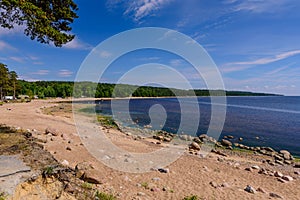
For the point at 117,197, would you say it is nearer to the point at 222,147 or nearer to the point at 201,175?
the point at 201,175

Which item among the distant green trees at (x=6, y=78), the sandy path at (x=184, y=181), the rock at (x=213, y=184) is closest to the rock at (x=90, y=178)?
the sandy path at (x=184, y=181)

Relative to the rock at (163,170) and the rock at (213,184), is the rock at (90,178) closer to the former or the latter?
the rock at (163,170)

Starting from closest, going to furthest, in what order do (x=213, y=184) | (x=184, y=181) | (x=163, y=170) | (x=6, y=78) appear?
(x=213, y=184) → (x=184, y=181) → (x=163, y=170) → (x=6, y=78)

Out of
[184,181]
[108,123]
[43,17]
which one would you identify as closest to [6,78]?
[108,123]

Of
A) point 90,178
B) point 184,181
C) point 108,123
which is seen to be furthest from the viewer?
point 108,123

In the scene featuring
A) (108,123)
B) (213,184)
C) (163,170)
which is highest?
(163,170)

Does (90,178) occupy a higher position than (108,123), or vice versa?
(90,178)

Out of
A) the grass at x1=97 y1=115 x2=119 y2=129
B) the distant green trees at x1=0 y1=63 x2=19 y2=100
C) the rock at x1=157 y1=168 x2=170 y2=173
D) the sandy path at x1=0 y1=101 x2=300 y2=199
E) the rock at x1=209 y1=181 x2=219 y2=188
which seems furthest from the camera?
the distant green trees at x1=0 y1=63 x2=19 y2=100

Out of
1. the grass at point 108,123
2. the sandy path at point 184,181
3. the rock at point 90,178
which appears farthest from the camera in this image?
the grass at point 108,123

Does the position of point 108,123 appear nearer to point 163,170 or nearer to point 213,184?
point 163,170

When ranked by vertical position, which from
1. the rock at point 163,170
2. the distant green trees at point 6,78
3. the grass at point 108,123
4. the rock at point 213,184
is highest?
the distant green trees at point 6,78

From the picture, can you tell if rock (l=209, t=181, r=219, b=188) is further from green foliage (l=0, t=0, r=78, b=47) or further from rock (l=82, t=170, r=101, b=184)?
green foliage (l=0, t=0, r=78, b=47)

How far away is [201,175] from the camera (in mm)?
9336

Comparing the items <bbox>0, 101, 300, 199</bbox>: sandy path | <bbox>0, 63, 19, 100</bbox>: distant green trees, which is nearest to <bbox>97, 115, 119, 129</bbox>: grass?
<bbox>0, 101, 300, 199</bbox>: sandy path
